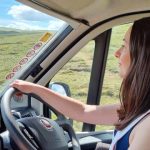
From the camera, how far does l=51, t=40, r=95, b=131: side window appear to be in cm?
310

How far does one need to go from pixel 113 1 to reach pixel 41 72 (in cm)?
66

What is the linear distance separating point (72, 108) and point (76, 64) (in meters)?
0.67

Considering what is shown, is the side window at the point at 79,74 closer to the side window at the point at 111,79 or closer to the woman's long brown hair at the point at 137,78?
the side window at the point at 111,79

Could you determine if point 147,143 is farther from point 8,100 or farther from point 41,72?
point 41,72

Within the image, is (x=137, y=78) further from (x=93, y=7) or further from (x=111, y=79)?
(x=111, y=79)

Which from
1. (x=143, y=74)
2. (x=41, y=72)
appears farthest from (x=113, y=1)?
(x=143, y=74)

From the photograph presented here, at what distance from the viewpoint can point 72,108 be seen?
2.57 m

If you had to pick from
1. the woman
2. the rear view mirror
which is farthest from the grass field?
the woman

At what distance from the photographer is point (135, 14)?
9.67 ft

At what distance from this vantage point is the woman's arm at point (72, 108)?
7.96ft

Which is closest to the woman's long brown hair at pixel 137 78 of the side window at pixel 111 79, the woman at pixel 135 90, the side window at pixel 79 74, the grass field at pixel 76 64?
the woman at pixel 135 90

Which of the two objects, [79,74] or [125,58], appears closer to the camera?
[125,58]

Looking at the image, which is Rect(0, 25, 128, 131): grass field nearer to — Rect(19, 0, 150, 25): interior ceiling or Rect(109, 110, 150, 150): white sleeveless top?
Rect(19, 0, 150, 25): interior ceiling

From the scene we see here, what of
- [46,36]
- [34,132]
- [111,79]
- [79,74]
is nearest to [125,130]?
[34,132]
